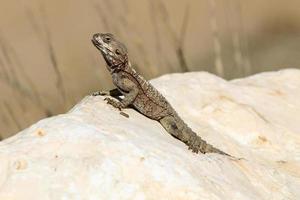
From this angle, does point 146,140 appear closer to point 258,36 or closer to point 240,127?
point 240,127

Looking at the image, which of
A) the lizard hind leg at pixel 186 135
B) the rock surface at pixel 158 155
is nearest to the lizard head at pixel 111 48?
the rock surface at pixel 158 155

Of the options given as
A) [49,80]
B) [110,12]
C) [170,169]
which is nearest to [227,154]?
[170,169]

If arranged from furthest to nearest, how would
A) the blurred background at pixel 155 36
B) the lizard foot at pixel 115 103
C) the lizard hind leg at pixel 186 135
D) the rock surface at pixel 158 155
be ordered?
the blurred background at pixel 155 36
the lizard foot at pixel 115 103
the lizard hind leg at pixel 186 135
the rock surface at pixel 158 155

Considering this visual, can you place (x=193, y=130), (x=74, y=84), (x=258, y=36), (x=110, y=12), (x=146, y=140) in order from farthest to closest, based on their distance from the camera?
(x=258, y=36)
(x=74, y=84)
(x=110, y=12)
(x=193, y=130)
(x=146, y=140)

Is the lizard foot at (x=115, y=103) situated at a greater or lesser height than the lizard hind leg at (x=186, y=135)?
greater

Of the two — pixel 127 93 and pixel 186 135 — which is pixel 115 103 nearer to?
pixel 127 93

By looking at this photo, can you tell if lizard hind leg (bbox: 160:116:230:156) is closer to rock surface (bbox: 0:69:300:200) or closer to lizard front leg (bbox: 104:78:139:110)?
rock surface (bbox: 0:69:300:200)

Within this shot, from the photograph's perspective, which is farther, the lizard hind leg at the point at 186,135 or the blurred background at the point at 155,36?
the blurred background at the point at 155,36

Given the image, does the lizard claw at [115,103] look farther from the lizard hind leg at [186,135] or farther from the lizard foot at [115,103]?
the lizard hind leg at [186,135]
